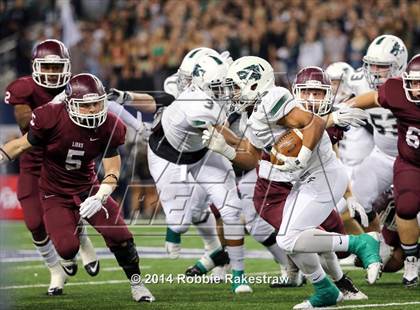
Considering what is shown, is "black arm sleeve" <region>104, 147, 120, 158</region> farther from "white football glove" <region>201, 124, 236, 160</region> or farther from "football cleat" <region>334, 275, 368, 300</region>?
"football cleat" <region>334, 275, 368, 300</region>

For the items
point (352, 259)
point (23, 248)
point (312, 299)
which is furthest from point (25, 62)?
point (312, 299)

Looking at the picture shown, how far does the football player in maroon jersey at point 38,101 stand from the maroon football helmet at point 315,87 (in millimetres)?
1888

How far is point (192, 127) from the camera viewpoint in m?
7.52

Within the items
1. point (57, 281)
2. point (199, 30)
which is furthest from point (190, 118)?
point (199, 30)

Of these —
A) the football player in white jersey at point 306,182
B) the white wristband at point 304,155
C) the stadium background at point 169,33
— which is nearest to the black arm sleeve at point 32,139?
the football player in white jersey at point 306,182

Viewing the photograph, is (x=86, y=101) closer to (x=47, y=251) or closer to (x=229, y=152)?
(x=229, y=152)

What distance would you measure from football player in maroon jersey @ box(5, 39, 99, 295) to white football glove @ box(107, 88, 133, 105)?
18.4 inches

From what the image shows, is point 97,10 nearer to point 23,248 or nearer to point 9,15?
point 9,15

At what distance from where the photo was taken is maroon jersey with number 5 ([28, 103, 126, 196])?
6.56 m

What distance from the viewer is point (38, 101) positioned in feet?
24.3

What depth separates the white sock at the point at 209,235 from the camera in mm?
7864

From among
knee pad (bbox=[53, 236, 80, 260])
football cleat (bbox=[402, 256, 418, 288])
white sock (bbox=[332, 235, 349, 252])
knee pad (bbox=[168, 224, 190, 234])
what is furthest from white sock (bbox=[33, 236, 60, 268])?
football cleat (bbox=[402, 256, 418, 288])

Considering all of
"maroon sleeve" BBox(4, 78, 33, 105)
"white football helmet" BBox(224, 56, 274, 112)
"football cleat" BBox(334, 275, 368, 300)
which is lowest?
"football cleat" BBox(334, 275, 368, 300)

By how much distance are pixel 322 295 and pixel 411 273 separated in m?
1.34
